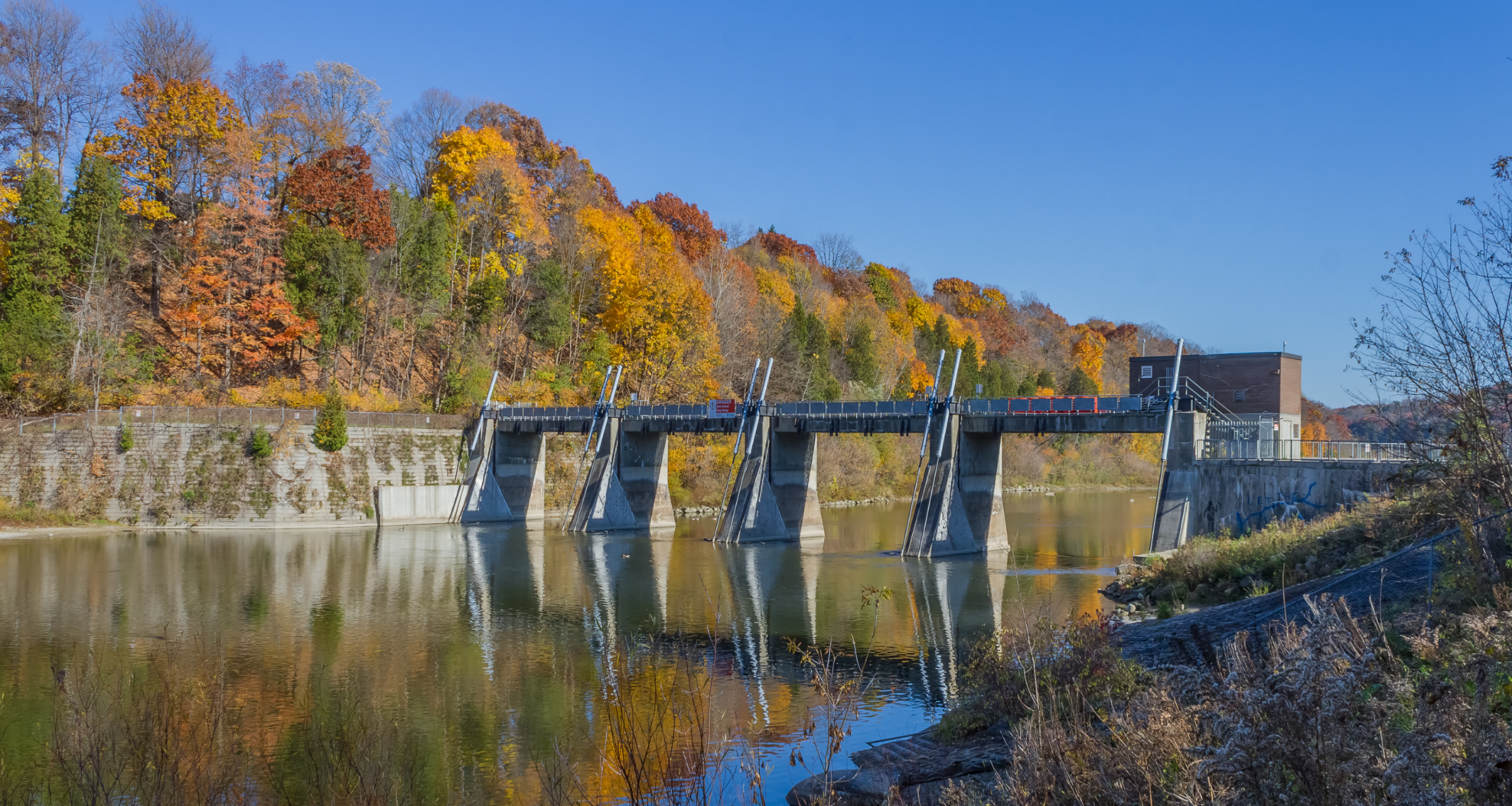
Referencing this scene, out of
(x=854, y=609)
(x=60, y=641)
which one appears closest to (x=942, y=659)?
(x=854, y=609)

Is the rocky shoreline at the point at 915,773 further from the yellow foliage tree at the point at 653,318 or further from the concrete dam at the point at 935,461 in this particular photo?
the yellow foliage tree at the point at 653,318

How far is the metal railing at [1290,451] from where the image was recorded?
32.5 m

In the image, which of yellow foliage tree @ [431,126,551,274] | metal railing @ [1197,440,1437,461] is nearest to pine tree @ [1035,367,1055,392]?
yellow foliage tree @ [431,126,551,274]

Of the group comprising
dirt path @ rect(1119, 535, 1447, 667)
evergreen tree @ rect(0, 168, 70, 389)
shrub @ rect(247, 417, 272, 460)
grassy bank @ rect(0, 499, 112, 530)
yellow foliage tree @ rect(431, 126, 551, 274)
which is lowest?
grassy bank @ rect(0, 499, 112, 530)

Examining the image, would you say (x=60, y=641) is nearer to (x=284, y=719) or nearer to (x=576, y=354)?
(x=284, y=719)

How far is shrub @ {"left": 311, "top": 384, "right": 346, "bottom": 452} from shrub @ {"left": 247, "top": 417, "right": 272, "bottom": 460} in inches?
94.0

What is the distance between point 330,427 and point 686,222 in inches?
1843

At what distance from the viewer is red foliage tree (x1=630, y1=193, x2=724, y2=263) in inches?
3674

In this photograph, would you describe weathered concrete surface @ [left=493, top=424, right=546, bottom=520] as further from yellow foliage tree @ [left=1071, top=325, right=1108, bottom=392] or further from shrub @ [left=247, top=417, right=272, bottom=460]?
yellow foliage tree @ [left=1071, top=325, right=1108, bottom=392]

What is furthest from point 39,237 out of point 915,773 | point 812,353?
point 915,773

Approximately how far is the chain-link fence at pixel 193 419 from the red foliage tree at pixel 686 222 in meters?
39.0

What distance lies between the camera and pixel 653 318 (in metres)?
71.8

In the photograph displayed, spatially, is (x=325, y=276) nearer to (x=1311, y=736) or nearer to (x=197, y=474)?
(x=197, y=474)

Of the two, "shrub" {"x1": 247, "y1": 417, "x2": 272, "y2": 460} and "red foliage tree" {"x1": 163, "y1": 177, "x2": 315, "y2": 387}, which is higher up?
"red foliage tree" {"x1": 163, "y1": 177, "x2": 315, "y2": 387}
